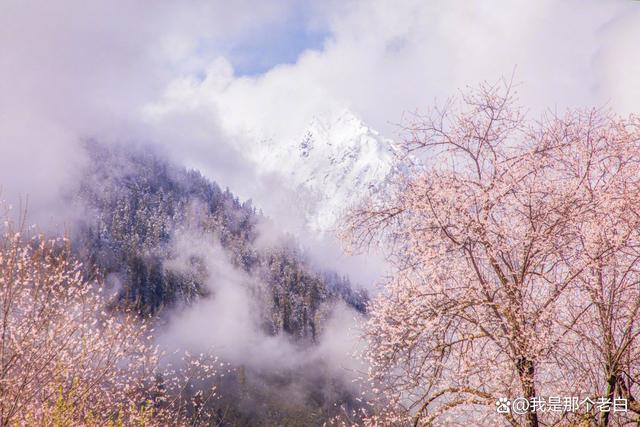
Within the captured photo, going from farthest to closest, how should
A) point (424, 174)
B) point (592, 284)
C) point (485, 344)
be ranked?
point (424, 174)
point (485, 344)
point (592, 284)

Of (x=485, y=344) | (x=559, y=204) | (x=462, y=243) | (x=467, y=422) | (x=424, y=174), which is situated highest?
(x=424, y=174)

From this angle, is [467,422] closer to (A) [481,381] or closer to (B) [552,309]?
(A) [481,381]

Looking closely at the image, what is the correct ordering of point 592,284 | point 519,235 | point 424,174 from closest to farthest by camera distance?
point 592,284 < point 519,235 < point 424,174

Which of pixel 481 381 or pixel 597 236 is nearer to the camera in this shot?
pixel 597 236

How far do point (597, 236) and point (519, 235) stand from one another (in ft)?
2.96

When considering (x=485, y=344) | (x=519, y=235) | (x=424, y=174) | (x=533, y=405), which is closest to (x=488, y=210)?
(x=519, y=235)

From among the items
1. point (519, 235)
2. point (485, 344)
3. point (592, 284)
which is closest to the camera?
point (592, 284)

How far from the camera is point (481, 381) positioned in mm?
6680

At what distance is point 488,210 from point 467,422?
9.70 ft

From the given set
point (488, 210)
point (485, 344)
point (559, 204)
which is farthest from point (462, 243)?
point (485, 344)

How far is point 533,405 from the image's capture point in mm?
6195

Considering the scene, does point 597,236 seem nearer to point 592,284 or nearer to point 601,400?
point 592,284

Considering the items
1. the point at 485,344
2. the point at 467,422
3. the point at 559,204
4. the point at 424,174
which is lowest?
the point at 467,422

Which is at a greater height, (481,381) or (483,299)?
(483,299)
